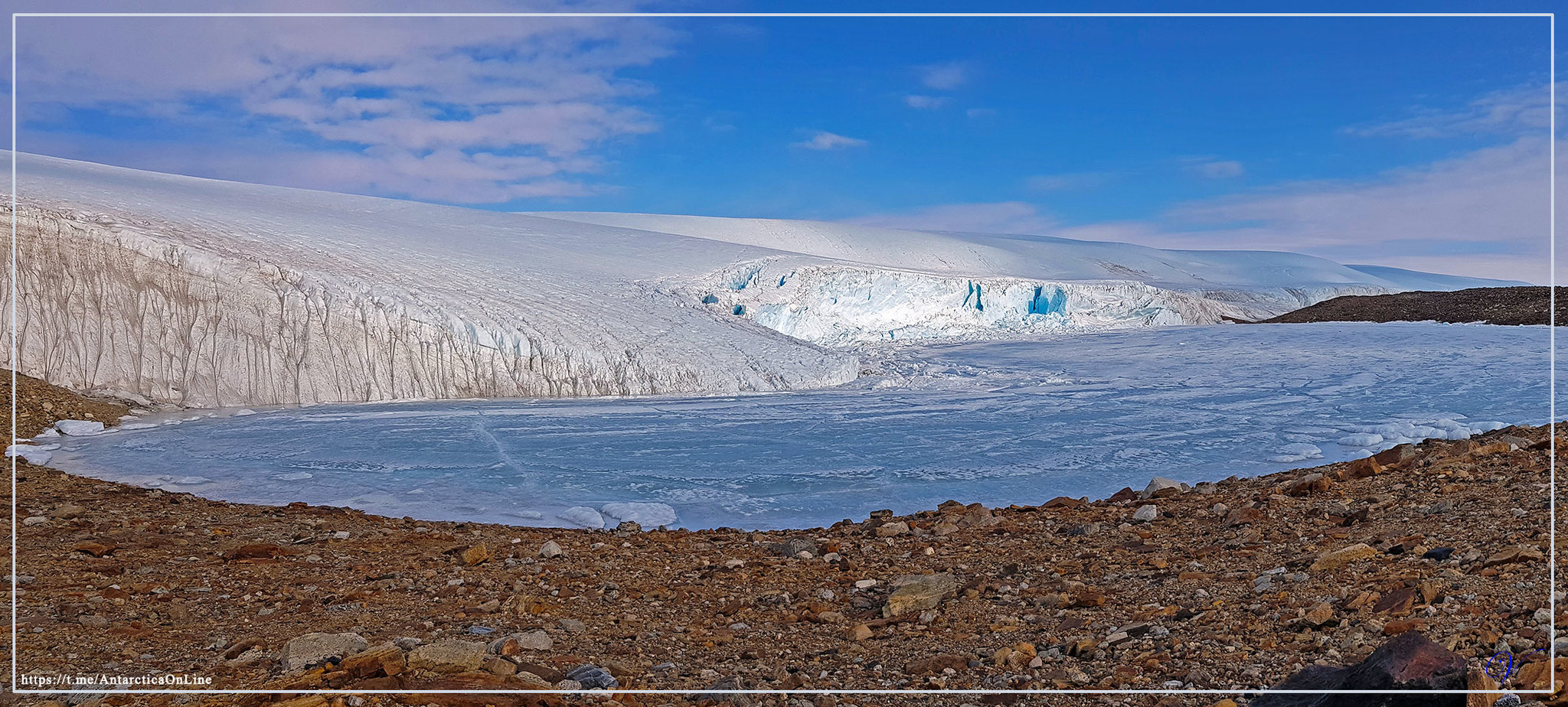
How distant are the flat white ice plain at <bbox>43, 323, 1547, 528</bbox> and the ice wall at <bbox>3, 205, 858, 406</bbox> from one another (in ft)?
2.78

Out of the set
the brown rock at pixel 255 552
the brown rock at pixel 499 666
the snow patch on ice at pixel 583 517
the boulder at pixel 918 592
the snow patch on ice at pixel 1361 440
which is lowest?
the snow patch on ice at pixel 583 517

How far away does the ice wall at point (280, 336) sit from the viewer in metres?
12.0

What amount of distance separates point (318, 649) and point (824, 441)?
257 inches

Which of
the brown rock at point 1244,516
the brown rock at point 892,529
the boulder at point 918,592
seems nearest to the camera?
the boulder at point 918,592

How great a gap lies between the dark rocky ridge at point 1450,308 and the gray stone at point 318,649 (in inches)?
986

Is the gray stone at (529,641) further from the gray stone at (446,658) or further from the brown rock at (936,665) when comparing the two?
the brown rock at (936,665)

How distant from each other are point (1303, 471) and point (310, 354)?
1175 cm

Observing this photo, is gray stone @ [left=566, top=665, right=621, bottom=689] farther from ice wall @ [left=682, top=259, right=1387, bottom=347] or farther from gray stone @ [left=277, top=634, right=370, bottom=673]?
ice wall @ [left=682, top=259, right=1387, bottom=347]

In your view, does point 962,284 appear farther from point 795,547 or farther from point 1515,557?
point 1515,557

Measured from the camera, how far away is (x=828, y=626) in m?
3.33

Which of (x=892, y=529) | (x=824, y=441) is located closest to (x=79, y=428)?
(x=824, y=441)

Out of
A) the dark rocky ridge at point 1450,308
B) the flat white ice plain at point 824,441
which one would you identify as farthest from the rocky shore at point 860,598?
the dark rocky ridge at point 1450,308

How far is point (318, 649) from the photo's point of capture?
2664 mm

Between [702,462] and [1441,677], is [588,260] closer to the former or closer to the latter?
[702,462]
